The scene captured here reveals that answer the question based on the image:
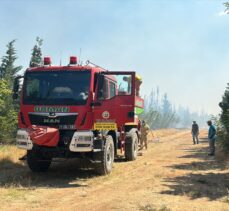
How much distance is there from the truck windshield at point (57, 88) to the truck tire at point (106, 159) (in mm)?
1572

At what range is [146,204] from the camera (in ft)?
24.2

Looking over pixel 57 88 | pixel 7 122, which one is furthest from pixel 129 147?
pixel 7 122

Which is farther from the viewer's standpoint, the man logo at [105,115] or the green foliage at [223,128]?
the green foliage at [223,128]

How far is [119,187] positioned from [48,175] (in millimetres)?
2969

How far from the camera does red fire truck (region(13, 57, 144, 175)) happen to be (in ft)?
33.5

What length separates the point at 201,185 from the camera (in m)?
9.74

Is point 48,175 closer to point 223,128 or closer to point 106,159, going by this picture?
point 106,159

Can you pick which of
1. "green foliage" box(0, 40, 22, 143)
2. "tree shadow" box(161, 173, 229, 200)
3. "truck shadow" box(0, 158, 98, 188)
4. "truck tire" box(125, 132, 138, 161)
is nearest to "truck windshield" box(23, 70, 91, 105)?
"truck shadow" box(0, 158, 98, 188)

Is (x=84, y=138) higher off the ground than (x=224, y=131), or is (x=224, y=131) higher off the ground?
(x=224, y=131)

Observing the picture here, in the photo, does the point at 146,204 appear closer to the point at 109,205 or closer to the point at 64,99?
the point at 109,205

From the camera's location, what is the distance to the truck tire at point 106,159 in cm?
1080

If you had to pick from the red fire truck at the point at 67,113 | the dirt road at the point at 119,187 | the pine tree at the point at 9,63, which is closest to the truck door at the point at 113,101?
the red fire truck at the point at 67,113

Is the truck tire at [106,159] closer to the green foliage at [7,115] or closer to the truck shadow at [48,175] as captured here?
the truck shadow at [48,175]

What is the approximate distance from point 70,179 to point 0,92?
78.8 feet
